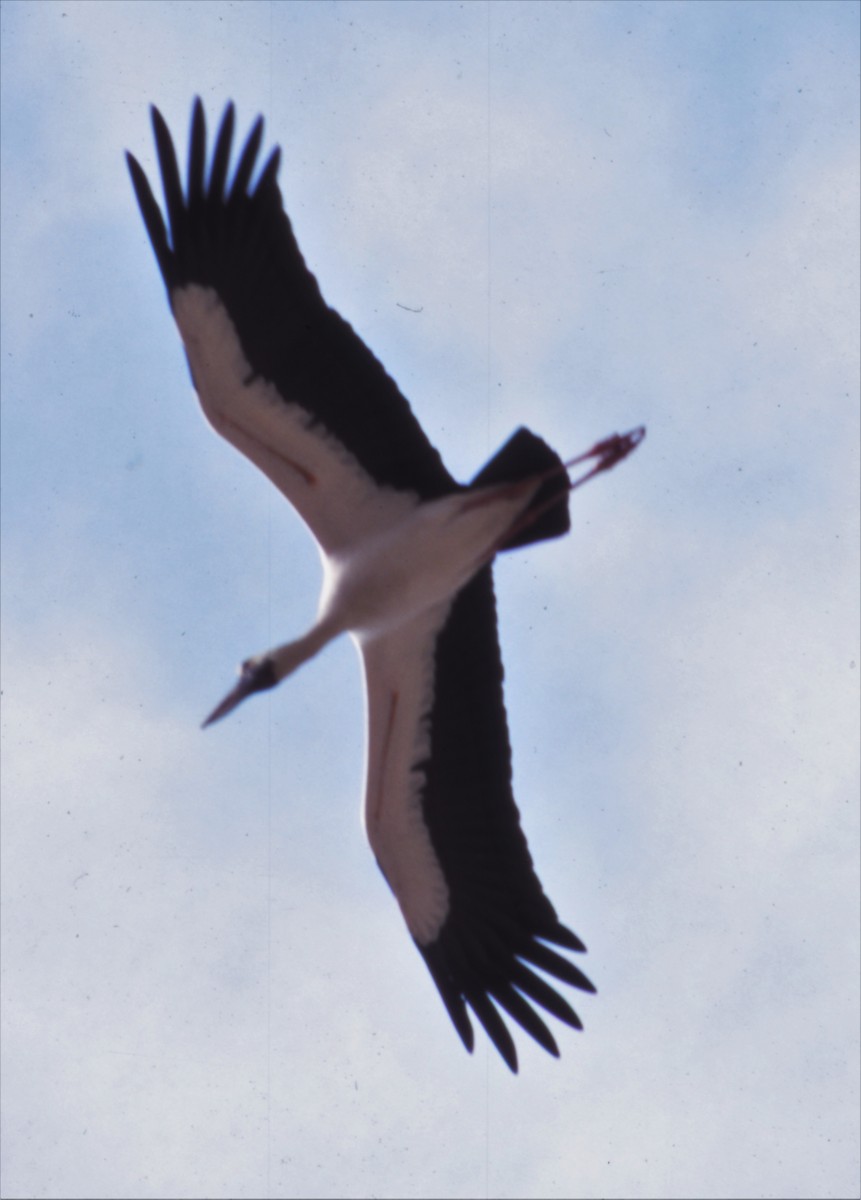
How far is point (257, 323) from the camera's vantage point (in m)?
10.3

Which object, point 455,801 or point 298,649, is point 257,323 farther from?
point 455,801

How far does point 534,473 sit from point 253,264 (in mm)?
1930

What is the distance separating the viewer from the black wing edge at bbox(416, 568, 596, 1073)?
11.2 metres

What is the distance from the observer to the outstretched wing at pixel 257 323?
10234mm

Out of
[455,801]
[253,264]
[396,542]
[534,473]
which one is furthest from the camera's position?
[455,801]

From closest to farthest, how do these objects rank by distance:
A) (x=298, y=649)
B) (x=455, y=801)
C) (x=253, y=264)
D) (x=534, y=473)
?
(x=253, y=264)
(x=534, y=473)
(x=298, y=649)
(x=455, y=801)

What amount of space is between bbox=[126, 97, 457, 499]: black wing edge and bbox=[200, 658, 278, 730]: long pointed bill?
1.71 meters

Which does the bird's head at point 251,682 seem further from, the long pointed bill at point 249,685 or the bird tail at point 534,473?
the bird tail at point 534,473

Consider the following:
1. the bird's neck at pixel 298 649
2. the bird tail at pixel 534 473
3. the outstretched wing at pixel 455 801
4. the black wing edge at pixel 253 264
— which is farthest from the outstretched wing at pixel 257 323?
the outstretched wing at pixel 455 801

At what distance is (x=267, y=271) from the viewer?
10.3 meters

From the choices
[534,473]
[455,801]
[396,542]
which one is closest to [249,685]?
[396,542]

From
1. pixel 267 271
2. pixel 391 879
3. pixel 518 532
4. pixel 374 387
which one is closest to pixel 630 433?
pixel 518 532

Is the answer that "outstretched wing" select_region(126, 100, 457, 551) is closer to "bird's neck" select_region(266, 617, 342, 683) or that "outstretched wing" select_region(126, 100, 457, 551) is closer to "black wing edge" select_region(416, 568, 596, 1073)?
"bird's neck" select_region(266, 617, 342, 683)

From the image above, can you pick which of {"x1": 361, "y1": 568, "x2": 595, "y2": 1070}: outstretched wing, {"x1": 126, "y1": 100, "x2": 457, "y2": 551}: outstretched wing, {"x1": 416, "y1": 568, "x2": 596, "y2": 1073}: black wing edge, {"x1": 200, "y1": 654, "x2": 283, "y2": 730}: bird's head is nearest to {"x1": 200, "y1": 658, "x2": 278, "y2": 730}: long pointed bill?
{"x1": 200, "y1": 654, "x2": 283, "y2": 730}: bird's head
